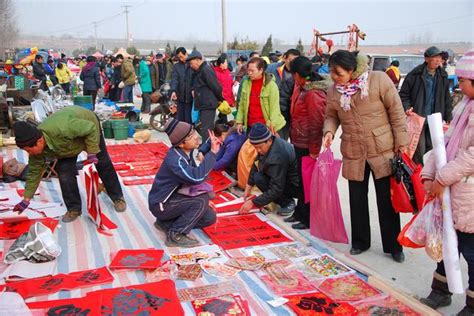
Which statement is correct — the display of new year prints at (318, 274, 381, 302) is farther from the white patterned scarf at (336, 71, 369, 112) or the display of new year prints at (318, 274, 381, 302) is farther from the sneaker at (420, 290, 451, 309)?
the white patterned scarf at (336, 71, 369, 112)

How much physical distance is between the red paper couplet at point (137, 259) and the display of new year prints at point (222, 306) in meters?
0.60

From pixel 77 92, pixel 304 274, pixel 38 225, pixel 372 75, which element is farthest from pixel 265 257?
pixel 77 92

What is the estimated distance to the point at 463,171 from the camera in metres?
2.12

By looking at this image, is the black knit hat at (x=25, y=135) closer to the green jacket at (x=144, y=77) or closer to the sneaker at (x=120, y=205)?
the sneaker at (x=120, y=205)

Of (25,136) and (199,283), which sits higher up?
(25,136)

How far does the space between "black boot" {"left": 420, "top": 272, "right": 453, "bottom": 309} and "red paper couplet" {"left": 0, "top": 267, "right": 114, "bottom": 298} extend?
1.98 metres

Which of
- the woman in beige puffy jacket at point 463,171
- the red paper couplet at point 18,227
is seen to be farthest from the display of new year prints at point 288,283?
the red paper couplet at point 18,227

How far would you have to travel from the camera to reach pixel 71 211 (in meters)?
4.02

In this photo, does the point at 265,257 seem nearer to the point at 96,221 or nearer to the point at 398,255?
the point at 398,255

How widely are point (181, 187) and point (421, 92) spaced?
2.71 meters

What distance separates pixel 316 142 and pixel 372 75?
80 centimetres

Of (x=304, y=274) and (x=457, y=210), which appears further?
(x=304, y=274)

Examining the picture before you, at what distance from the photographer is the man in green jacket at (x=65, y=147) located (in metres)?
3.42

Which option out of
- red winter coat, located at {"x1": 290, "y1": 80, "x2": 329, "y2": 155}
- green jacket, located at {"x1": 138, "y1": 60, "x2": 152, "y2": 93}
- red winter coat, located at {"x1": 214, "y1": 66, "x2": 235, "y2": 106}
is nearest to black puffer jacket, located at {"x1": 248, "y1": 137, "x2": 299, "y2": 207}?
red winter coat, located at {"x1": 290, "y1": 80, "x2": 329, "y2": 155}
